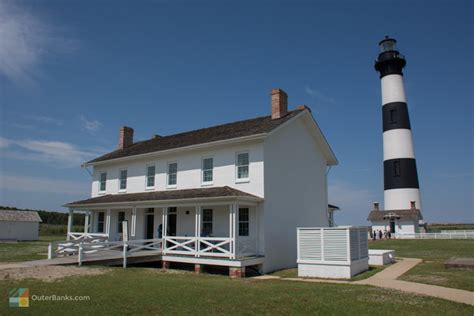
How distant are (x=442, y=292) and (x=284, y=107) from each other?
12.4 m

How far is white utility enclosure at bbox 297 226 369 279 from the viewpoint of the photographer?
1463 centimetres

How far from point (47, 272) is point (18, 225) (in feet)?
120

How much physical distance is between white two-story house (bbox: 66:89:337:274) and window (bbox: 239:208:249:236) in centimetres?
5

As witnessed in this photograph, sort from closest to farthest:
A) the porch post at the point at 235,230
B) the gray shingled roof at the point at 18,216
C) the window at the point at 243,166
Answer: the porch post at the point at 235,230, the window at the point at 243,166, the gray shingled roof at the point at 18,216

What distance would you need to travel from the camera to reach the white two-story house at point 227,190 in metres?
17.7

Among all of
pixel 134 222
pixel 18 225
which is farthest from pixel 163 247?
pixel 18 225

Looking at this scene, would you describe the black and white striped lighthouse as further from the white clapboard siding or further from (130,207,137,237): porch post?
(130,207,137,237): porch post

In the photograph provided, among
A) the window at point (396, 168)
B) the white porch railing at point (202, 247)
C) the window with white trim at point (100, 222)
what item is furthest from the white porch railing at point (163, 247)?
the window at point (396, 168)

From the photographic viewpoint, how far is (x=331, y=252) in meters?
15.0

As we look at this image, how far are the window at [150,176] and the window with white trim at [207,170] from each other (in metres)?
4.03

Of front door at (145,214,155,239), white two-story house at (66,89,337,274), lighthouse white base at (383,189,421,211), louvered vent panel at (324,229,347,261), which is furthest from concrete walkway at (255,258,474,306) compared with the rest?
lighthouse white base at (383,189,421,211)

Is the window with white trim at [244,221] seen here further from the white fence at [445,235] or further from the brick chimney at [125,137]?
the white fence at [445,235]

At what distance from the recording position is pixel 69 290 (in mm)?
10180

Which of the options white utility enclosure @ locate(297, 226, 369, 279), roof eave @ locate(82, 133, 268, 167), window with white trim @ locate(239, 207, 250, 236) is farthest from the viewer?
window with white trim @ locate(239, 207, 250, 236)
